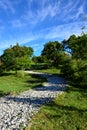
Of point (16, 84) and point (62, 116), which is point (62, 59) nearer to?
point (16, 84)

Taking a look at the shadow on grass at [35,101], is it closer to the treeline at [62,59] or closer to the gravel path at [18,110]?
the gravel path at [18,110]

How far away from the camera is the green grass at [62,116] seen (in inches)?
674

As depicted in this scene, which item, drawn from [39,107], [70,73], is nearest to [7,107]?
[39,107]

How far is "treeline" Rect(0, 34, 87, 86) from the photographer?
825 inches

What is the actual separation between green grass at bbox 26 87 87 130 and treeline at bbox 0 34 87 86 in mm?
2853

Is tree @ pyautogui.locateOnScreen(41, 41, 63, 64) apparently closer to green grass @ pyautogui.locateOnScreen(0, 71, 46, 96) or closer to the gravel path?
green grass @ pyautogui.locateOnScreen(0, 71, 46, 96)

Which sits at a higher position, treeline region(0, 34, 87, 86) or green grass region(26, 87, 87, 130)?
treeline region(0, 34, 87, 86)

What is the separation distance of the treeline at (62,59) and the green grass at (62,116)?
2.85m

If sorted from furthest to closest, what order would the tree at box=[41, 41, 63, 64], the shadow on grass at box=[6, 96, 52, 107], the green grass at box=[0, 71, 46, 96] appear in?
the tree at box=[41, 41, 63, 64]
the green grass at box=[0, 71, 46, 96]
the shadow on grass at box=[6, 96, 52, 107]

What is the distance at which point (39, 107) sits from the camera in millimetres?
21922

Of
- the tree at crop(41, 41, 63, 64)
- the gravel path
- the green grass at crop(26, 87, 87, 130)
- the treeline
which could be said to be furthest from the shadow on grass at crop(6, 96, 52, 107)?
the tree at crop(41, 41, 63, 64)

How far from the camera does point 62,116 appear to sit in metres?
19.5

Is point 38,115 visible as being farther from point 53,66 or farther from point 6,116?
point 53,66

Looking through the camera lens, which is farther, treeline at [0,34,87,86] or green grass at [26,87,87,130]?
treeline at [0,34,87,86]
